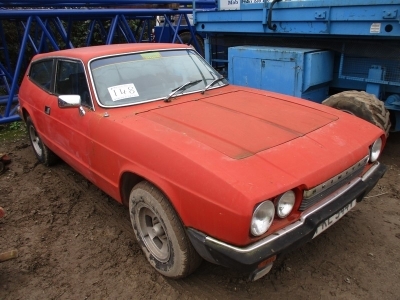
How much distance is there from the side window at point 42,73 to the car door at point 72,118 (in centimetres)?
23

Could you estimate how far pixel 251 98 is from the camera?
344 cm

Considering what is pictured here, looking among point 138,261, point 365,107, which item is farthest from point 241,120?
point 365,107

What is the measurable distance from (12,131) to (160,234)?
518cm

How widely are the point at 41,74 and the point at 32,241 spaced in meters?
2.13

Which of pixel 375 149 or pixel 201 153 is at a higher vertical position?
pixel 201 153

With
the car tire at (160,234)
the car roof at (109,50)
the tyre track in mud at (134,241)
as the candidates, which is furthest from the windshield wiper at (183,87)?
the tyre track in mud at (134,241)

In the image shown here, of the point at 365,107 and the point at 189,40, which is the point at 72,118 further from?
the point at 189,40

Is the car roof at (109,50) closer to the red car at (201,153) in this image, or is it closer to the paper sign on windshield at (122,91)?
the red car at (201,153)

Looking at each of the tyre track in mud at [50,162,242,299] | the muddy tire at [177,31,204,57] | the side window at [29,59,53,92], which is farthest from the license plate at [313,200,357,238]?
the muddy tire at [177,31,204,57]

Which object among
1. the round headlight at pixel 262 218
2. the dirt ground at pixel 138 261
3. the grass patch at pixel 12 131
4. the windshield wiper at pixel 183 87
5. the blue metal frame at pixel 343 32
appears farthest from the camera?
the grass patch at pixel 12 131

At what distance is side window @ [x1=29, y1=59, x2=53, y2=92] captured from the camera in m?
4.00

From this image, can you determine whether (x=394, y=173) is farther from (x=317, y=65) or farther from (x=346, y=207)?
(x=346, y=207)

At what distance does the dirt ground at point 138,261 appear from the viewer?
251cm

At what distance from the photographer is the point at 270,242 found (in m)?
2.04
